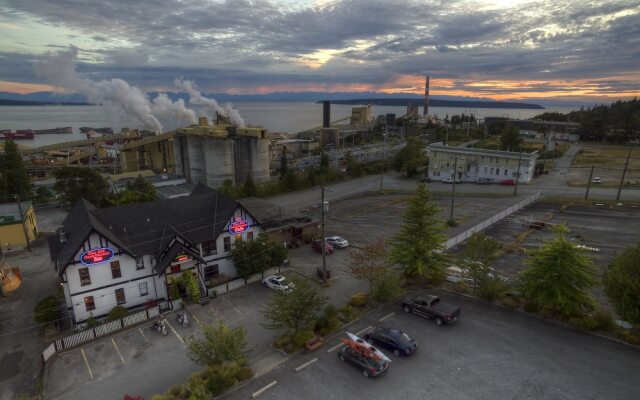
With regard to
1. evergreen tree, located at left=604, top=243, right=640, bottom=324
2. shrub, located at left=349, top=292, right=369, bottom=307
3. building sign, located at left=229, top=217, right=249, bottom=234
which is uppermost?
evergreen tree, located at left=604, top=243, right=640, bottom=324

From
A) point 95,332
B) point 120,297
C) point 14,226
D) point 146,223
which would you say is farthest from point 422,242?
point 14,226

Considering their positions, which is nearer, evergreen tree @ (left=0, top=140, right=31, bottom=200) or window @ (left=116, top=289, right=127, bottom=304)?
window @ (left=116, top=289, right=127, bottom=304)

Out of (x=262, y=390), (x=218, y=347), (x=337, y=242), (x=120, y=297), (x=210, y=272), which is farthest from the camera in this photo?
(x=337, y=242)

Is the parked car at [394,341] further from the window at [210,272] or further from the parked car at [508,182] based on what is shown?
the parked car at [508,182]

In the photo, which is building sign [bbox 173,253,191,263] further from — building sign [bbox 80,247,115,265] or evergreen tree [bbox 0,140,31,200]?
evergreen tree [bbox 0,140,31,200]

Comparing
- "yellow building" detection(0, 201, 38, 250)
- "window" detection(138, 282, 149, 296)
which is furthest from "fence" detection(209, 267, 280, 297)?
"yellow building" detection(0, 201, 38, 250)

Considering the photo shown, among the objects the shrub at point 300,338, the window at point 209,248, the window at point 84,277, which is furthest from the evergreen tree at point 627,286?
the window at point 84,277

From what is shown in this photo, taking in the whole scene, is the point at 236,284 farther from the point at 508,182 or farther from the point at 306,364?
the point at 508,182
